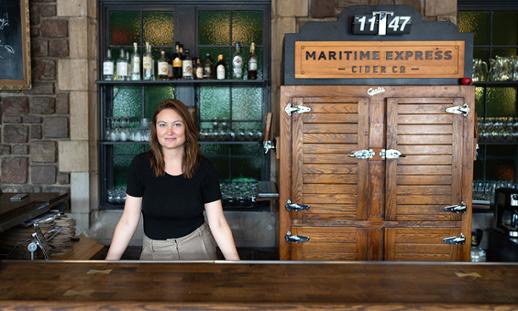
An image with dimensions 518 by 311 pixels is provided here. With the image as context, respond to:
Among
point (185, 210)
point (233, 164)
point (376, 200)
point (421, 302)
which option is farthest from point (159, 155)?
point (233, 164)

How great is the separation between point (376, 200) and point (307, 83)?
0.99m

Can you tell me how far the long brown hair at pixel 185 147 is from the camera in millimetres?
2582

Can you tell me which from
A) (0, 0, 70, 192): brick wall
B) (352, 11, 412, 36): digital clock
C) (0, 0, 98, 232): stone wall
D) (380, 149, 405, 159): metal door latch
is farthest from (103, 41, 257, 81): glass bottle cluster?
(380, 149, 405, 159): metal door latch

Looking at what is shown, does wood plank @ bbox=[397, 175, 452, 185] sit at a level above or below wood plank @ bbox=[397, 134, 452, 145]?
below

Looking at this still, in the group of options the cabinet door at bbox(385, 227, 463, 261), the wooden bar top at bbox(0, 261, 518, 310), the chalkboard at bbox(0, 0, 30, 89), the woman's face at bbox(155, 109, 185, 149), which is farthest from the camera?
the chalkboard at bbox(0, 0, 30, 89)

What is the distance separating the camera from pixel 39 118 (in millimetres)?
4598

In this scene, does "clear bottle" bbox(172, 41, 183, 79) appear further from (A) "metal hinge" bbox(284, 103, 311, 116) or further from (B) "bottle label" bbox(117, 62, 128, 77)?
(A) "metal hinge" bbox(284, 103, 311, 116)

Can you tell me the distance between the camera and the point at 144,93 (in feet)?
15.9

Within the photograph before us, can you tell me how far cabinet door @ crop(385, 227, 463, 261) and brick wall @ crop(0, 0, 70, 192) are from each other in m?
2.87

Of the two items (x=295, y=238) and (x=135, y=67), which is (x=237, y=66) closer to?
(x=135, y=67)

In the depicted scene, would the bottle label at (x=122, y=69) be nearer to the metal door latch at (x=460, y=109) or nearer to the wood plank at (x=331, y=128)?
the wood plank at (x=331, y=128)

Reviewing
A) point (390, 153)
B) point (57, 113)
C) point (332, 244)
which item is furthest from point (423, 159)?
point (57, 113)

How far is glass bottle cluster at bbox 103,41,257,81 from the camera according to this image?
452 centimetres

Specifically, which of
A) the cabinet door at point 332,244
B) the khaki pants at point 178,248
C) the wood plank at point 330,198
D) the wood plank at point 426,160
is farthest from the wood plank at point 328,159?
the khaki pants at point 178,248
